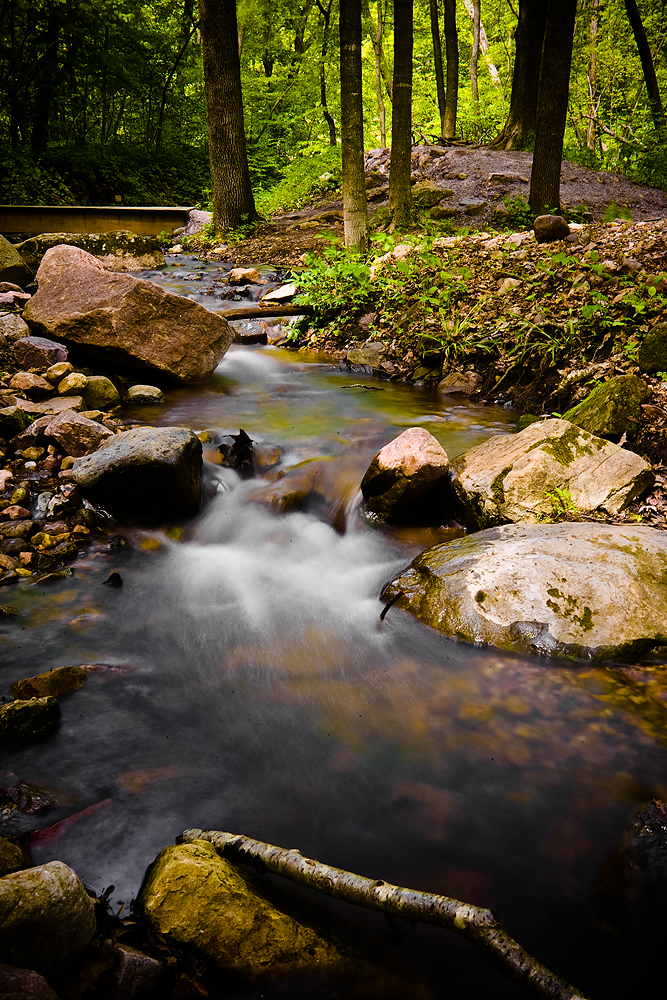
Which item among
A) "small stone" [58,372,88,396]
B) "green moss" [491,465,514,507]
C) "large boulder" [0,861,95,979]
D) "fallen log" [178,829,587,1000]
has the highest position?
"small stone" [58,372,88,396]

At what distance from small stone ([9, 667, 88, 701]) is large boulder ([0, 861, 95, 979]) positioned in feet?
4.47

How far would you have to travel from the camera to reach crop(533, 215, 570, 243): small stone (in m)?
7.80

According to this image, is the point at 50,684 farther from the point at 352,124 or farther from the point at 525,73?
the point at 525,73

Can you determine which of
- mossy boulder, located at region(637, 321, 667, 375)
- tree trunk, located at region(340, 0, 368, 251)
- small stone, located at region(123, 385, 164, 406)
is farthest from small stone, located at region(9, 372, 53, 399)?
tree trunk, located at region(340, 0, 368, 251)

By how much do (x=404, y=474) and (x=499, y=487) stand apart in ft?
2.27

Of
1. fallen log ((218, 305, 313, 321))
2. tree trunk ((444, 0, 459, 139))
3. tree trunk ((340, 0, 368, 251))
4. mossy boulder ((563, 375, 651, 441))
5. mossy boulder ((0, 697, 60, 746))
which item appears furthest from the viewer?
tree trunk ((444, 0, 459, 139))

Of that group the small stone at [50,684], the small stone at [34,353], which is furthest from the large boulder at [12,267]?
the small stone at [50,684]

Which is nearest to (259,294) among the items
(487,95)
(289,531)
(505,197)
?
(505,197)

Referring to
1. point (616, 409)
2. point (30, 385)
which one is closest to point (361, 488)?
point (616, 409)

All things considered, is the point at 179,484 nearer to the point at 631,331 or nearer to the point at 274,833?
the point at 274,833

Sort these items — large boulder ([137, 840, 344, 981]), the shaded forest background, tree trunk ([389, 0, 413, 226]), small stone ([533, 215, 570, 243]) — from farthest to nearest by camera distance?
the shaded forest background
tree trunk ([389, 0, 413, 226])
small stone ([533, 215, 570, 243])
large boulder ([137, 840, 344, 981])

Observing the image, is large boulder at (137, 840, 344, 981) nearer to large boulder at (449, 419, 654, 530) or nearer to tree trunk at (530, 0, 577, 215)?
large boulder at (449, 419, 654, 530)

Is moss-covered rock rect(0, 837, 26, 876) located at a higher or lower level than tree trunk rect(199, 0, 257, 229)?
lower

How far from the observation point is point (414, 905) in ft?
5.44
